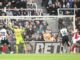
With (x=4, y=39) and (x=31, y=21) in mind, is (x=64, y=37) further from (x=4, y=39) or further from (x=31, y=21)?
(x=4, y=39)

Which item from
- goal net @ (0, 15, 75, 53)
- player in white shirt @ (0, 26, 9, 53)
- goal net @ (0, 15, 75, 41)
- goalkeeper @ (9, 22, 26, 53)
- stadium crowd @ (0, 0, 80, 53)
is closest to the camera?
player in white shirt @ (0, 26, 9, 53)

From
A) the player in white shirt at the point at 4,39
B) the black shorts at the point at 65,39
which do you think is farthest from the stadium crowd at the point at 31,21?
the black shorts at the point at 65,39

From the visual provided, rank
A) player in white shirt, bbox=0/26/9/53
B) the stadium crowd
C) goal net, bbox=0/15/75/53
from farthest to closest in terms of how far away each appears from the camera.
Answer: the stadium crowd → goal net, bbox=0/15/75/53 → player in white shirt, bbox=0/26/9/53

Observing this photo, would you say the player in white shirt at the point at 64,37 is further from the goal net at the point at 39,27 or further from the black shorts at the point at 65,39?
the goal net at the point at 39,27

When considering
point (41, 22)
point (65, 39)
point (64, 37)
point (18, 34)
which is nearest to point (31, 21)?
point (41, 22)

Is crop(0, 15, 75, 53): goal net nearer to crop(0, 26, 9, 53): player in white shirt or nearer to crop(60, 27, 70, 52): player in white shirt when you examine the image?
crop(60, 27, 70, 52): player in white shirt

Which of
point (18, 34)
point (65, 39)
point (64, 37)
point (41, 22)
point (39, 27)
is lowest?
point (65, 39)

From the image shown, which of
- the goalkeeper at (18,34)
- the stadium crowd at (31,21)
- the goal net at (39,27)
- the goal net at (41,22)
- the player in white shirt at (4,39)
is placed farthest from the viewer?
the goal net at (41,22)

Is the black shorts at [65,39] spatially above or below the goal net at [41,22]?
below

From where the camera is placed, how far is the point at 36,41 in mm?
23594

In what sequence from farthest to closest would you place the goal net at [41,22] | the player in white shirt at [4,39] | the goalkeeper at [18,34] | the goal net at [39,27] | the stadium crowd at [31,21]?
the goal net at [41,22] → the stadium crowd at [31,21] → the goal net at [39,27] → the goalkeeper at [18,34] → the player in white shirt at [4,39]

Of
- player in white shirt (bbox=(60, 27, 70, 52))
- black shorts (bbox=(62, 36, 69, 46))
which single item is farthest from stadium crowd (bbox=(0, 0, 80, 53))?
black shorts (bbox=(62, 36, 69, 46))

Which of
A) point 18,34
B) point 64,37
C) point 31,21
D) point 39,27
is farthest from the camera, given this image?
point 31,21

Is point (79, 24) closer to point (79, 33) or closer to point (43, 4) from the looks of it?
point (79, 33)
